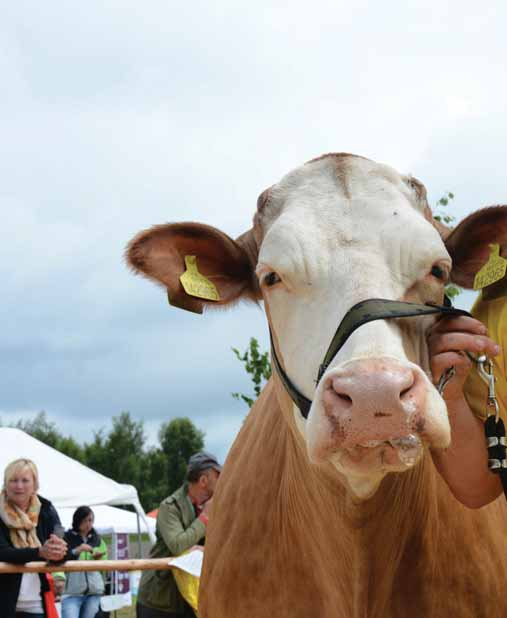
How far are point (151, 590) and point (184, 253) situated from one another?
3.80m

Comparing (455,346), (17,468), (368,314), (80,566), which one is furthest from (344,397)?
(17,468)

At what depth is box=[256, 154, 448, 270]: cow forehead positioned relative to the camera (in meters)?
2.68

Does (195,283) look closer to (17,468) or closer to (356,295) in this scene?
(356,295)

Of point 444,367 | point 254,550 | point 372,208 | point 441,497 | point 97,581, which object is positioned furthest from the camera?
point 97,581

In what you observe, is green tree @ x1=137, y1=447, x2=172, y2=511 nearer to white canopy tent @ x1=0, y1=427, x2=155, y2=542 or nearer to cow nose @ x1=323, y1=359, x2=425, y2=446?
white canopy tent @ x1=0, y1=427, x2=155, y2=542

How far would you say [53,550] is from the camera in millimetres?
6277

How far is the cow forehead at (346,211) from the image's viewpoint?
2.68 m

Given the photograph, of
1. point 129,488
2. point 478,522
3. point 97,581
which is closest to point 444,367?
point 478,522

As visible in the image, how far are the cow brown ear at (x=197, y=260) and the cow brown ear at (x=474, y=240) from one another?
0.84 meters

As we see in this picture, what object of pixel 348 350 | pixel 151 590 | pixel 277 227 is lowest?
pixel 151 590

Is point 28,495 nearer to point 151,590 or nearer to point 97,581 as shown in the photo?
point 151,590

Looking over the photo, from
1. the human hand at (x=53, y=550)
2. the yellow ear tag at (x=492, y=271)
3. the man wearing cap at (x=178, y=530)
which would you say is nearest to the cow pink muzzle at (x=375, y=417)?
the yellow ear tag at (x=492, y=271)

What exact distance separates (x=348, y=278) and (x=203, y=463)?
419 cm

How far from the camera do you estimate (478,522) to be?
3111 mm
